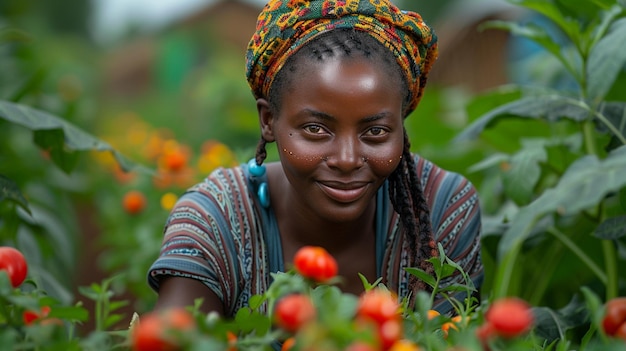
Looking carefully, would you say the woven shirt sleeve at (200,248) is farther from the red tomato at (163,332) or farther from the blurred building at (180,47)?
the blurred building at (180,47)

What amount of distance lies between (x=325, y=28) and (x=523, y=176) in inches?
29.2

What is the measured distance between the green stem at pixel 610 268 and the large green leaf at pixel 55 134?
123 centimetres

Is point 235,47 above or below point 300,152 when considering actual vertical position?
below

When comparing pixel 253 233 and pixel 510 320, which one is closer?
pixel 510 320

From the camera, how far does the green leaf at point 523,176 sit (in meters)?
2.37

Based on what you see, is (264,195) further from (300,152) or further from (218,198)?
(300,152)

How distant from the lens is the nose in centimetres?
186

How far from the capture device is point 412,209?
2.14 m

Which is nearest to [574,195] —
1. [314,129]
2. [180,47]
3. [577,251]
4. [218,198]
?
[314,129]

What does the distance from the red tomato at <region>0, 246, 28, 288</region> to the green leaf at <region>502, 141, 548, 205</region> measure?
1.35m

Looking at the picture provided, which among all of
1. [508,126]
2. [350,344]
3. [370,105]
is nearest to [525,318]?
[350,344]

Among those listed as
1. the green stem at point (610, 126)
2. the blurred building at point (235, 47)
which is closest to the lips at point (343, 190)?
the green stem at point (610, 126)

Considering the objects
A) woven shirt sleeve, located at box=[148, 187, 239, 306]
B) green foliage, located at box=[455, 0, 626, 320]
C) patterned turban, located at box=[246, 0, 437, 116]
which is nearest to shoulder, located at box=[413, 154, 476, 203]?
green foliage, located at box=[455, 0, 626, 320]

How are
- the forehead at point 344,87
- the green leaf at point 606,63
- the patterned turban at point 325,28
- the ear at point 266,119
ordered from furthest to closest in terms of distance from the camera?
the green leaf at point 606,63 < the ear at point 266,119 < the patterned turban at point 325,28 < the forehead at point 344,87
